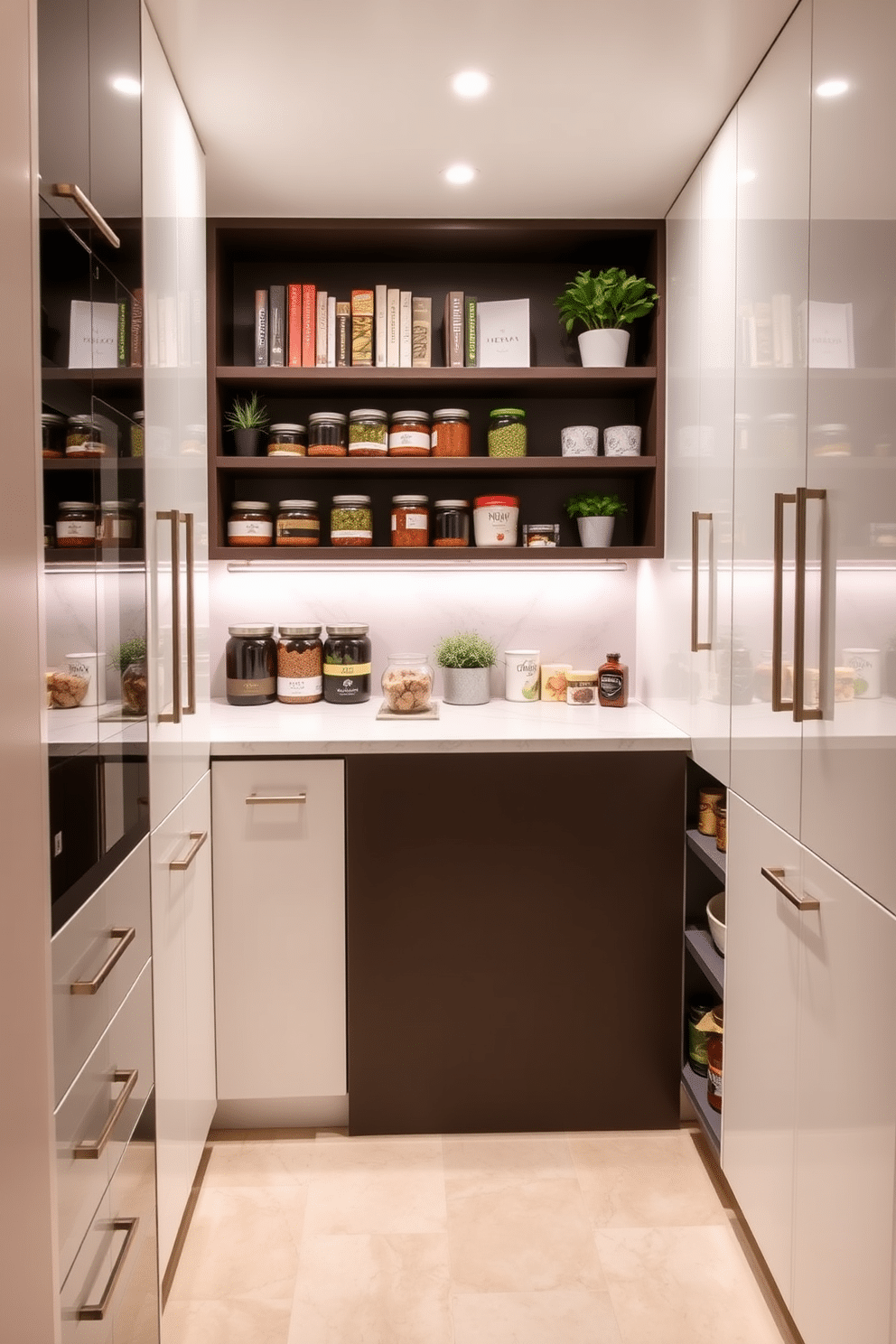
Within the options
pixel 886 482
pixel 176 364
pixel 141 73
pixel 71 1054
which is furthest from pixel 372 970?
pixel 141 73

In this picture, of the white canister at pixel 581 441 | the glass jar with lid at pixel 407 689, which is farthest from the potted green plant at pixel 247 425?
the white canister at pixel 581 441

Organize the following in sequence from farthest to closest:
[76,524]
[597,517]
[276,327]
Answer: [597,517] < [276,327] < [76,524]

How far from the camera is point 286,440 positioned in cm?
265

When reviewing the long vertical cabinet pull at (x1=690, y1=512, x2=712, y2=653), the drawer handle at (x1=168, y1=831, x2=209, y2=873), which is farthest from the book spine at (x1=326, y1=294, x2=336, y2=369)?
the drawer handle at (x1=168, y1=831, x2=209, y2=873)

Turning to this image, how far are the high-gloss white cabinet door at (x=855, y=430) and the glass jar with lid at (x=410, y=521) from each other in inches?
54.3

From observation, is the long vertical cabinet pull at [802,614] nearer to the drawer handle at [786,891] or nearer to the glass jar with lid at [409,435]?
the drawer handle at [786,891]

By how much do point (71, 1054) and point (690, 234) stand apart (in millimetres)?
2163

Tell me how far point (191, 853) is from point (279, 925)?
0.43m

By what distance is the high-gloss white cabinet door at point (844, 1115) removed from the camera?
4.06 ft

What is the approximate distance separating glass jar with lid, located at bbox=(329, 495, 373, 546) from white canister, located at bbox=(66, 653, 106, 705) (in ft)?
4.56

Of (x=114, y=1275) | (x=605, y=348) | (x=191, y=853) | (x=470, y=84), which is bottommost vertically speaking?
(x=114, y=1275)

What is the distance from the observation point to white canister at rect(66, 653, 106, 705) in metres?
1.17

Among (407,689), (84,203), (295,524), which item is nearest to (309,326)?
(295,524)

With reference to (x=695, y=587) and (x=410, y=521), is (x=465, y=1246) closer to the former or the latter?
(x=695, y=587)
